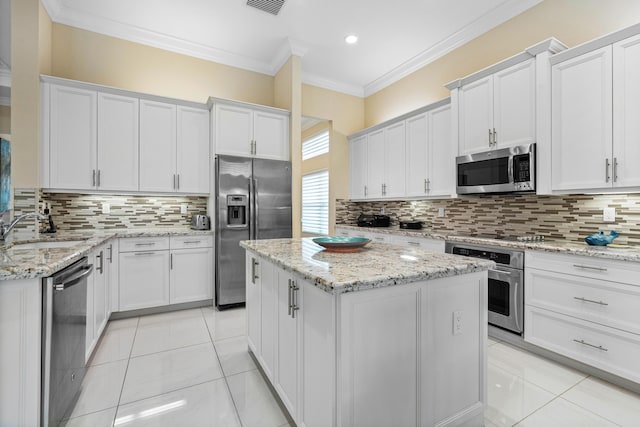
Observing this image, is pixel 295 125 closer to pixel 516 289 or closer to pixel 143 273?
pixel 143 273

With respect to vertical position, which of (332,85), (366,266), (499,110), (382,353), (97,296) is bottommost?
(97,296)

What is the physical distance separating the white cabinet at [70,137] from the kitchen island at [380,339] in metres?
2.77

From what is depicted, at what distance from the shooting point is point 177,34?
12.3ft

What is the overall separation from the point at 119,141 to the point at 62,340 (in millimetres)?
2563

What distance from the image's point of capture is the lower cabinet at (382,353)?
121 cm

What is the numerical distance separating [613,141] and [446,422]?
2365 millimetres

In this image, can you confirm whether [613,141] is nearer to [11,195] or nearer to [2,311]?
[2,311]

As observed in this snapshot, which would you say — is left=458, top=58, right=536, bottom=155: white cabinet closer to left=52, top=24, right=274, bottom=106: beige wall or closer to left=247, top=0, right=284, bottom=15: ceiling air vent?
left=247, top=0, right=284, bottom=15: ceiling air vent

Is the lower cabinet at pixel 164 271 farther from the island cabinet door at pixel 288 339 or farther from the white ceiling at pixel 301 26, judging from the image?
the white ceiling at pixel 301 26

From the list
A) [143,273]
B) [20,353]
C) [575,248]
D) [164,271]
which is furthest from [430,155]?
[20,353]

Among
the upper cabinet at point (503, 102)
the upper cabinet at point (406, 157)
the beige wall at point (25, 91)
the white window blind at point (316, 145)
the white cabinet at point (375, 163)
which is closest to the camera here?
the upper cabinet at point (503, 102)

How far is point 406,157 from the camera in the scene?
413 centimetres

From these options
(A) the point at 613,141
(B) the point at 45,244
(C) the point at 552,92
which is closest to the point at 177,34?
(B) the point at 45,244

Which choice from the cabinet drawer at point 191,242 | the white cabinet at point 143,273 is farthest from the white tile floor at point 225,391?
the cabinet drawer at point 191,242
